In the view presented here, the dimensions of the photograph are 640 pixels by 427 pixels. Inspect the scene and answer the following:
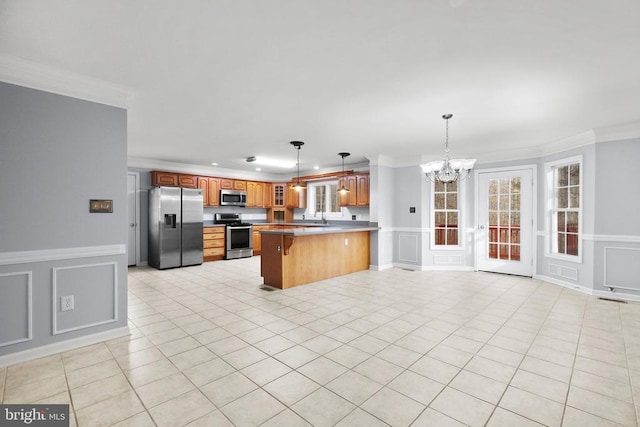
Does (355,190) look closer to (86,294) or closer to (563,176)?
(563,176)

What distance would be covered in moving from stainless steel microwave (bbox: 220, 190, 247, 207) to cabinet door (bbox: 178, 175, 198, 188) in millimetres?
728

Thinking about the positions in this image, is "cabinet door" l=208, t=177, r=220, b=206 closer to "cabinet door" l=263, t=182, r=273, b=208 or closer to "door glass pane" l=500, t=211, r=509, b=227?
"cabinet door" l=263, t=182, r=273, b=208

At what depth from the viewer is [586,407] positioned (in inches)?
76.0

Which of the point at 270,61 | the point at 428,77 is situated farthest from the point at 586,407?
the point at 270,61

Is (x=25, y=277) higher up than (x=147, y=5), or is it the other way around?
(x=147, y=5)

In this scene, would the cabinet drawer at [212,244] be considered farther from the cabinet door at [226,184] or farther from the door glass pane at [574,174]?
the door glass pane at [574,174]

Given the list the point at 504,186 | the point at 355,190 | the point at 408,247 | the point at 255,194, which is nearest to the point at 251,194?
the point at 255,194

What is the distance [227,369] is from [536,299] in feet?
14.1

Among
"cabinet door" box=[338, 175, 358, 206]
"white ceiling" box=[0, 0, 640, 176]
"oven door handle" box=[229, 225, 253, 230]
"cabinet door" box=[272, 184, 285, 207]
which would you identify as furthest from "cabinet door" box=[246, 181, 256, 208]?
"white ceiling" box=[0, 0, 640, 176]

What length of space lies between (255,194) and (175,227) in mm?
2785

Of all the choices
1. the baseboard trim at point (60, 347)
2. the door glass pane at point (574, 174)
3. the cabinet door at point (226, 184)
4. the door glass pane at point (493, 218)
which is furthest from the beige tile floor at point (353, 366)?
the cabinet door at point (226, 184)

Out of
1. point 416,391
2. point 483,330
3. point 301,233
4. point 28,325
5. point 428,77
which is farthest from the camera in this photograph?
point 301,233

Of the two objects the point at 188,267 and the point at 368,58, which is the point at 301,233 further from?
the point at 188,267

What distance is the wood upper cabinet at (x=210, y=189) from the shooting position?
7.69 meters
